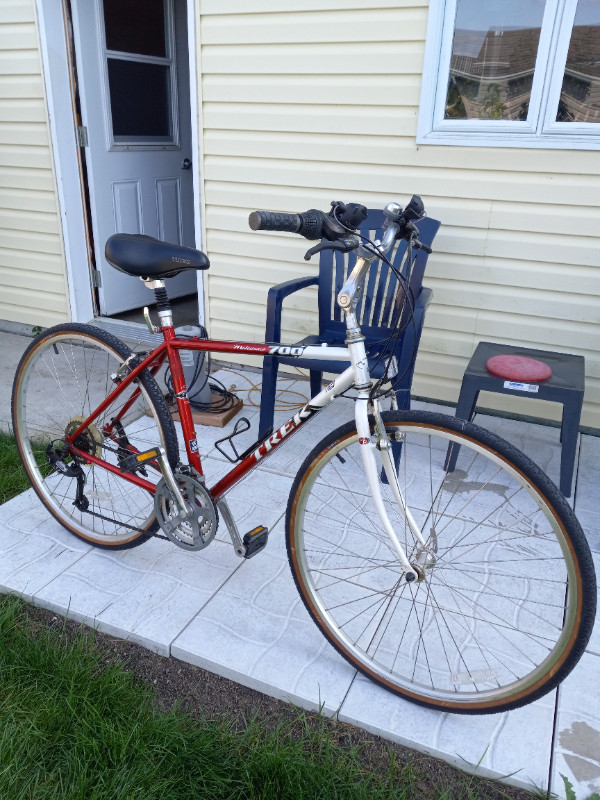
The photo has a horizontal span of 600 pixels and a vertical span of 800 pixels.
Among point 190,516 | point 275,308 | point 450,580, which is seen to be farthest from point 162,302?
point 450,580

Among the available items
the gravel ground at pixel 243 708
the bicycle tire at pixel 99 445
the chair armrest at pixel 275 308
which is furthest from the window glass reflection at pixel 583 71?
the gravel ground at pixel 243 708

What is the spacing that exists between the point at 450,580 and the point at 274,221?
4.52 ft

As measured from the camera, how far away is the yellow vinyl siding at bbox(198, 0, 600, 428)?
2875 mm

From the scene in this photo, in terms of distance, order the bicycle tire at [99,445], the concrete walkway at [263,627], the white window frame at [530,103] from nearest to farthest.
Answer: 1. the concrete walkway at [263,627]
2. the bicycle tire at [99,445]
3. the white window frame at [530,103]

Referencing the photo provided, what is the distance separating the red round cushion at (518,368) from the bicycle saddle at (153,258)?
133 cm

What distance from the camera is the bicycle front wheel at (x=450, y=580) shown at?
136 centimetres

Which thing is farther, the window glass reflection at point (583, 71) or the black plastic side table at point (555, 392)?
the window glass reflection at point (583, 71)

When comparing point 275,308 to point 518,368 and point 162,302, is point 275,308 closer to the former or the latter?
point 162,302

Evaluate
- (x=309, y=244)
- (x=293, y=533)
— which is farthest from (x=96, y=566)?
(x=309, y=244)

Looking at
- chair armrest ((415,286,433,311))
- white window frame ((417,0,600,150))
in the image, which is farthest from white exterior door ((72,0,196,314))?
chair armrest ((415,286,433,311))

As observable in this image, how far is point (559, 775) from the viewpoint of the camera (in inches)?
57.2

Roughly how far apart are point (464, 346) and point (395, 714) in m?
2.10

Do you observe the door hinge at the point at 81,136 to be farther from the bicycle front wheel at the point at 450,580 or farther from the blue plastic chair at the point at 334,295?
the bicycle front wheel at the point at 450,580

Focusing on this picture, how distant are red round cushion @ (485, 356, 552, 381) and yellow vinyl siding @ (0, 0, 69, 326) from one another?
3007 millimetres
